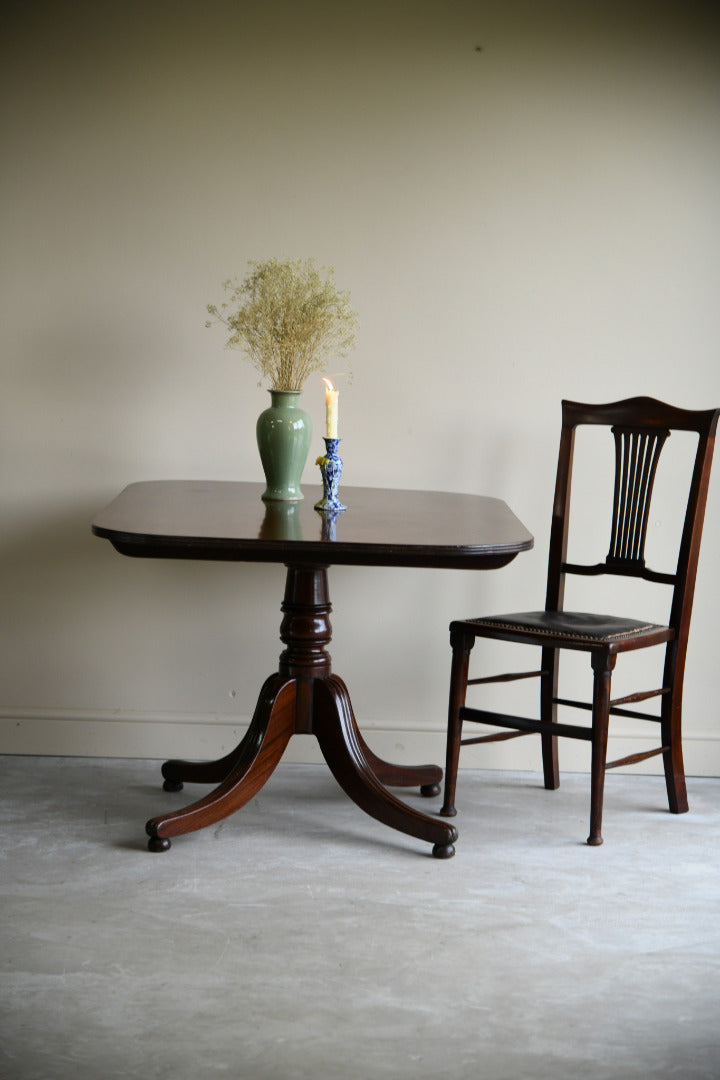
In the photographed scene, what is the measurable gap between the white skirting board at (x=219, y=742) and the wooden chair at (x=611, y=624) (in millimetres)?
211

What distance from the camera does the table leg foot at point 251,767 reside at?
2617mm

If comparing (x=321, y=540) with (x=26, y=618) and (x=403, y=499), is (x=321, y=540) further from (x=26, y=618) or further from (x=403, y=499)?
(x=26, y=618)

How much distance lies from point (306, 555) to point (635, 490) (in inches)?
46.1

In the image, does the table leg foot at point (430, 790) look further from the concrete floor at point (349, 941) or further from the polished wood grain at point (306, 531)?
the polished wood grain at point (306, 531)

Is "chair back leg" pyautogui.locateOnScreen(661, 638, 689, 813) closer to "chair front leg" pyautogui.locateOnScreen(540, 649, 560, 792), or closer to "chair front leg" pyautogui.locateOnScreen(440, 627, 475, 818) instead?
"chair front leg" pyautogui.locateOnScreen(540, 649, 560, 792)

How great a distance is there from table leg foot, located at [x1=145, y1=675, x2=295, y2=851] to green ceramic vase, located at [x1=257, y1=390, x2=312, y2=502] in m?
0.48

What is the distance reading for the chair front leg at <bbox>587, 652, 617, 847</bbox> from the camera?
2.69m

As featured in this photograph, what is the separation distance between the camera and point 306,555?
2.27 m

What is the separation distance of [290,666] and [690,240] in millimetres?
1672

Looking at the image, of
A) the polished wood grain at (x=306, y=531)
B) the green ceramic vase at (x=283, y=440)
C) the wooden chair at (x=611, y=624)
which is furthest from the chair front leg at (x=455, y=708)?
the green ceramic vase at (x=283, y=440)

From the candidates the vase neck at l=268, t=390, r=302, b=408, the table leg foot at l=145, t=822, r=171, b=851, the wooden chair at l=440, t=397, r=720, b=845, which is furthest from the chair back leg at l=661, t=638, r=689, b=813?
the table leg foot at l=145, t=822, r=171, b=851

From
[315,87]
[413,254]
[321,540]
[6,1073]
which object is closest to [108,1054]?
[6,1073]

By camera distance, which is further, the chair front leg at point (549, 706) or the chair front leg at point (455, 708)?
the chair front leg at point (549, 706)

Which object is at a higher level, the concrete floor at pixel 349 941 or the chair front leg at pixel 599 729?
the chair front leg at pixel 599 729
